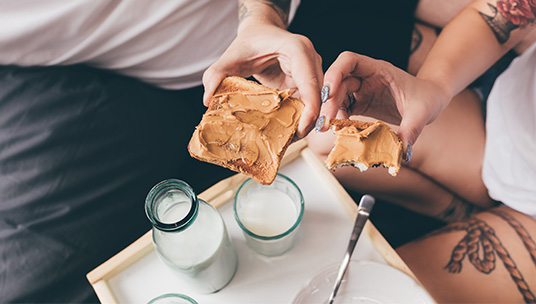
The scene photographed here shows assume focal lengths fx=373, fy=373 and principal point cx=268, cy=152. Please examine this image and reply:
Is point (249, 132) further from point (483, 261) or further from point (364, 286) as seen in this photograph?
point (483, 261)

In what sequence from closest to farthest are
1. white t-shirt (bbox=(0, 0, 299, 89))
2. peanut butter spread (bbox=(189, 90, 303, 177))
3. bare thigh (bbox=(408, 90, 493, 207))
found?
1. peanut butter spread (bbox=(189, 90, 303, 177))
2. white t-shirt (bbox=(0, 0, 299, 89))
3. bare thigh (bbox=(408, 90, 493, 207))

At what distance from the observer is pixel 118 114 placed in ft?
3.59

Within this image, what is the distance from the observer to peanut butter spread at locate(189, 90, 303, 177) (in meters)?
0.71

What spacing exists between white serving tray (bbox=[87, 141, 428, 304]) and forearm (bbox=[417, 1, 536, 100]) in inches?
17.0

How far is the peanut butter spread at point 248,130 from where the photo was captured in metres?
0.71

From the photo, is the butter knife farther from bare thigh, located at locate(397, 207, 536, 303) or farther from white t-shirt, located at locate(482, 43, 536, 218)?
white t-shirt, located at locate(482, 43, 536, 218)

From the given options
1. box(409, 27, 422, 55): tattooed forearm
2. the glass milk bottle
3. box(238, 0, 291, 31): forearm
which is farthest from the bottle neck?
box(409, 27, 422, 55): tattooed forearm

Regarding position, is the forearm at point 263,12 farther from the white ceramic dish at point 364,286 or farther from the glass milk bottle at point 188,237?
the white ceramic dish at point 364,286

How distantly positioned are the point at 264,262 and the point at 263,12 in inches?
25.2

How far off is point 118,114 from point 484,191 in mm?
1174

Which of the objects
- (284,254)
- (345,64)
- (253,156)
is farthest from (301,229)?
(345,64)

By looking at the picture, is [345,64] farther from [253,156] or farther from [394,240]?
[394,240]

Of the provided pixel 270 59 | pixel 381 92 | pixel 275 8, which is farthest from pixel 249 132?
pixel 275 8

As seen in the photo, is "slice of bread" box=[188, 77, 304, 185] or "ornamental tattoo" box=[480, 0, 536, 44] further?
"ornamental tattoo" box=[480, 0, 536, 44]
